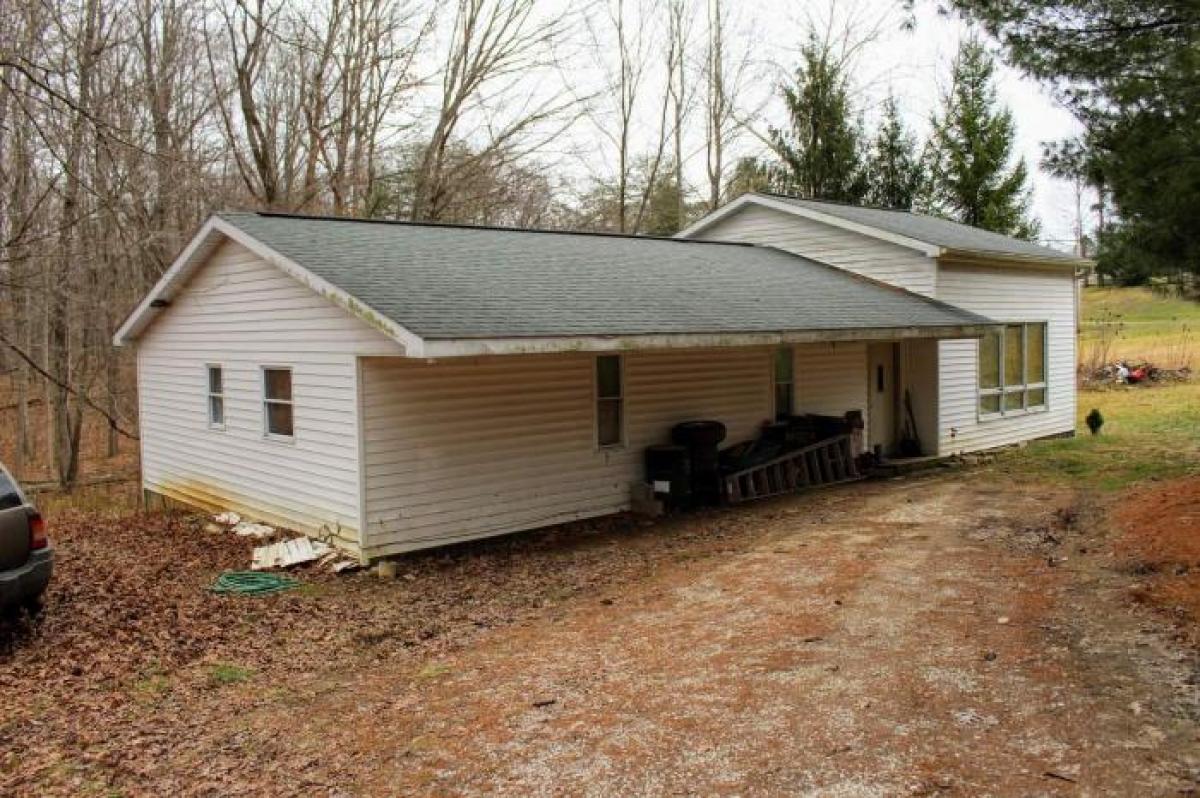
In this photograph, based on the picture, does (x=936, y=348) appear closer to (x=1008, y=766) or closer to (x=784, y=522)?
(x=784, y=522)

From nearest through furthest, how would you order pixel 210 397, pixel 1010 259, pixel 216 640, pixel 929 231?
1. pixel 216 640
2. pixel 210 397
3. pixel 1010 259
4. pixel 929 231

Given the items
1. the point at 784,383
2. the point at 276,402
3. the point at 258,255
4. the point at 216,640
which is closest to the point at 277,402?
the point at 276,402

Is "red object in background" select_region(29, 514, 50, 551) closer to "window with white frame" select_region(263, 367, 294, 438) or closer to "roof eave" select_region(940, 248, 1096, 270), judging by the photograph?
"window with white frame" select_region(263, 367, 294, 438)

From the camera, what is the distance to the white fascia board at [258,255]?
8.49 metres

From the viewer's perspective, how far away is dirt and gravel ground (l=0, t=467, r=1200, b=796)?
4.60m

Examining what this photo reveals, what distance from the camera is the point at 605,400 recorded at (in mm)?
12070

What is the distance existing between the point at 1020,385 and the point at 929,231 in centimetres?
351

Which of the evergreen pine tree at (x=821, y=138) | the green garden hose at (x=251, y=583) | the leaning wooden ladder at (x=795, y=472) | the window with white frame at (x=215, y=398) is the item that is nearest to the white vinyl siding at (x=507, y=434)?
the leaning wooden ladder at (x=795, y=472)

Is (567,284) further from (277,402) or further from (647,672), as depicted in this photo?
(647,672)

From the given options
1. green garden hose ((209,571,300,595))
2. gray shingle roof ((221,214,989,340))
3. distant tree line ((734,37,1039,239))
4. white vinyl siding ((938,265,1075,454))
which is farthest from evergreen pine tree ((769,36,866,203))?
green garden hose ((209,571,300,595))

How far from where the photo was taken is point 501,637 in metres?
7.27

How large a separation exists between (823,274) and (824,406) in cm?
247

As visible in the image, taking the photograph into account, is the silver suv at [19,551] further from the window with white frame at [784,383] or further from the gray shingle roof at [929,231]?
the gray shingle roof at [929,231]

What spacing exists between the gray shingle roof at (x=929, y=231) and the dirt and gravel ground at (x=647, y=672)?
7.08 m
